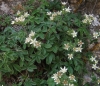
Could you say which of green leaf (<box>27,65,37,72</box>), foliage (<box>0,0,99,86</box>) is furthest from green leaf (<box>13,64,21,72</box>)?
green leaf (<box>27,65,37,72</box>)

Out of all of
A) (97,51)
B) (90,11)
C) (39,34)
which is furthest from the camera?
(90,11)

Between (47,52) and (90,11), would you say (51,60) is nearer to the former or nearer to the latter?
(47,52)

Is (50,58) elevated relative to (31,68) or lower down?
elevated

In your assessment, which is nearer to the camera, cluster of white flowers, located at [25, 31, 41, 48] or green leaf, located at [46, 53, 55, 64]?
cluster of white flowers, located at [25, 31, 41, 48]

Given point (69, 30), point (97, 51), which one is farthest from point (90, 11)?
point (69, 30)

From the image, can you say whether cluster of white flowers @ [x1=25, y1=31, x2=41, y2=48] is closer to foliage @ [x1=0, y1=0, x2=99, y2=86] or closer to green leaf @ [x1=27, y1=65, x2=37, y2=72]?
foliage @ [x1=0, y1=0, x2=99, y2=86]

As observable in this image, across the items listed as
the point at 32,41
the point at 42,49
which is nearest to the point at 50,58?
the point at 42,49

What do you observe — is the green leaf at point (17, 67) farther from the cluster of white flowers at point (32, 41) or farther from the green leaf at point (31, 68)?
the cluster of white flowers at point (32, 41)

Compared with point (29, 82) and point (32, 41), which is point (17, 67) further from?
point (32, 41)
